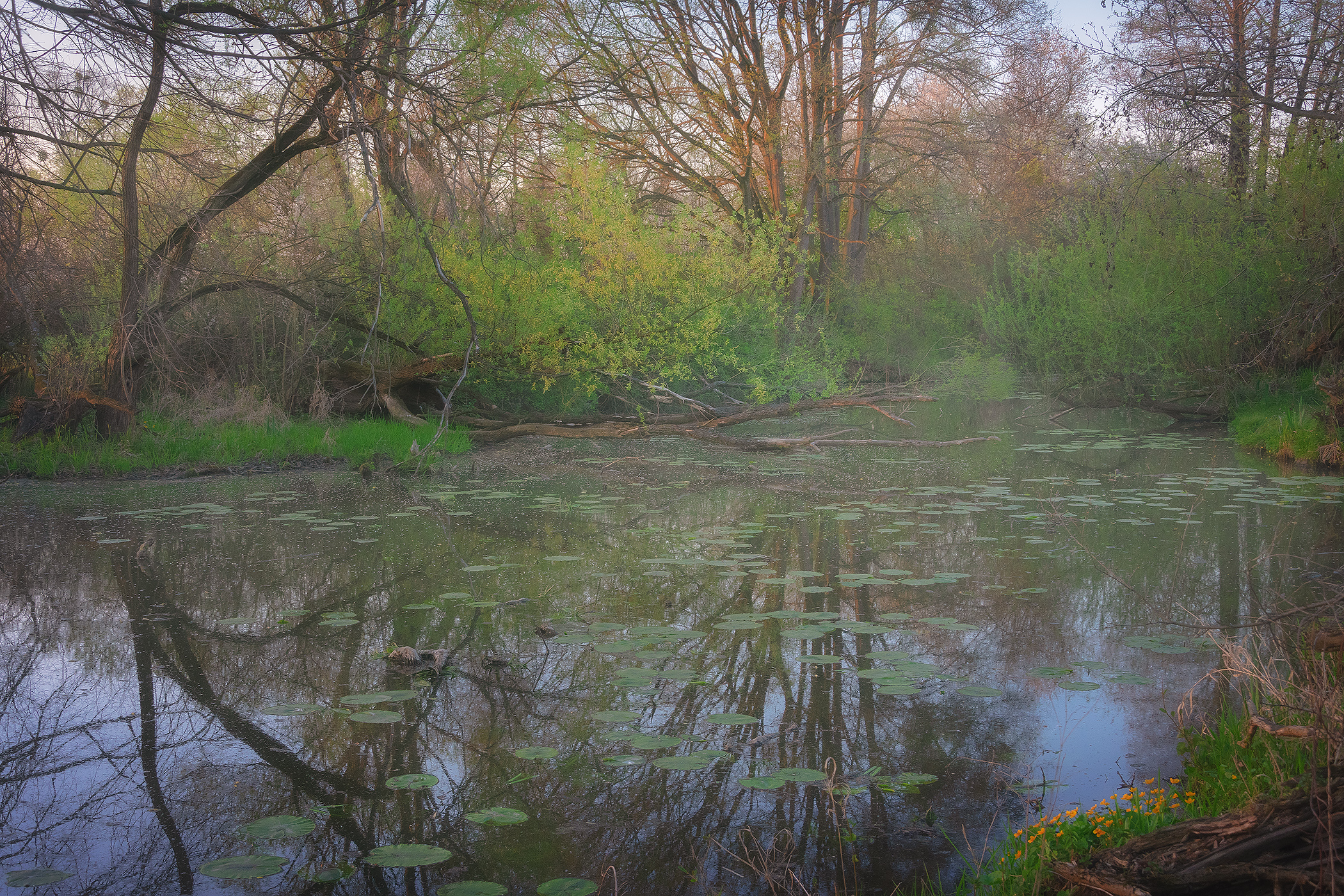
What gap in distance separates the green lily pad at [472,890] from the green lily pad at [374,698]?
4.10ft

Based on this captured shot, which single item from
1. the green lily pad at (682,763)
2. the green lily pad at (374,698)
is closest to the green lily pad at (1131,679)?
the green lily pad at (682,763)

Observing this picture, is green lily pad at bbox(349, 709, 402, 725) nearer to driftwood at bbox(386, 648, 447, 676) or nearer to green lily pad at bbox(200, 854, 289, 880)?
driftwood at bbox(386, 648, 447, 676)

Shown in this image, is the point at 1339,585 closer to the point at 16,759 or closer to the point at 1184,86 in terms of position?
the point at 16,759

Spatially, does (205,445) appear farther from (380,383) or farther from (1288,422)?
(1288,422)

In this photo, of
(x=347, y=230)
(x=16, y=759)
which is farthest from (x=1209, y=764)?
(x=347, y=230)

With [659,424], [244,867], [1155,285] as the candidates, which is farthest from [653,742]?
[1155,285]

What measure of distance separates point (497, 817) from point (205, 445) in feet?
27.7

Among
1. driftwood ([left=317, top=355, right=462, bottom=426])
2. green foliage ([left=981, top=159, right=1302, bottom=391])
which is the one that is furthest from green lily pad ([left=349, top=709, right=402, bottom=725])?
green foliage ([left=981, top=159, right=1302, bottom=391])

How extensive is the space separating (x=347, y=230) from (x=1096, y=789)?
10.0 meters

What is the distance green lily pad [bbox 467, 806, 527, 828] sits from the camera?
2.53 metres

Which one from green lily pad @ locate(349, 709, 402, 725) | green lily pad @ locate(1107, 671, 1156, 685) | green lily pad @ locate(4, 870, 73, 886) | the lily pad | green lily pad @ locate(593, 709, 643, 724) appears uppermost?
green lily pad @ locate(349, 709, 402, 725)

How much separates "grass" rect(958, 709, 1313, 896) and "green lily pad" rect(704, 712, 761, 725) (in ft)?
3.11

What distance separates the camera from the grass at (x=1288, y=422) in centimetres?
1045

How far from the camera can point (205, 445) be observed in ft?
31.9
